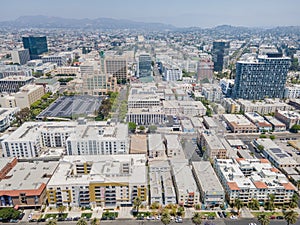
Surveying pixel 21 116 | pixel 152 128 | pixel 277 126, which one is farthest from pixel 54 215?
pixel 277 126

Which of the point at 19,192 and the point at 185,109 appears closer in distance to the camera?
the point at 19,192

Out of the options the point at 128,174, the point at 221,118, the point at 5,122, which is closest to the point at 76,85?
the point at 5,122

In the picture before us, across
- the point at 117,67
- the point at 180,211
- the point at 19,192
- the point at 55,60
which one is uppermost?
the point at 117,67

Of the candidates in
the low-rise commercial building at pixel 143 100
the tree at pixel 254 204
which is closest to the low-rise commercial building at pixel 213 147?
the tree at pixel 254 204

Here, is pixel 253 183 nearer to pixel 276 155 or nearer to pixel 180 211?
pixel 180 211

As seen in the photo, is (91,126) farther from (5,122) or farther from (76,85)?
(76,85)

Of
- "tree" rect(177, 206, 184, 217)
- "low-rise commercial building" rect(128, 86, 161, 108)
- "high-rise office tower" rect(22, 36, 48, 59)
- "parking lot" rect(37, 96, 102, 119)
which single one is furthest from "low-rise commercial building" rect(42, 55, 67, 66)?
"tree" rect(177, 206, 184, 217)
